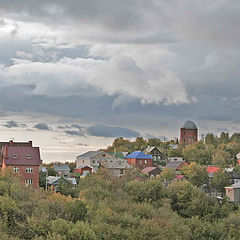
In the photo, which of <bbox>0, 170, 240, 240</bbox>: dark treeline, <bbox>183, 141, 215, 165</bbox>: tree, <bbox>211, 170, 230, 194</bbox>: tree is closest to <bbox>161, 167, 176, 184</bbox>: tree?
<bbox>211, 170, 230, 194</bbox>: tree

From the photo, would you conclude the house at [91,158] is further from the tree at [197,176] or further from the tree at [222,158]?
the tree at [222,158]

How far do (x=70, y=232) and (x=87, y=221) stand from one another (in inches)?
177

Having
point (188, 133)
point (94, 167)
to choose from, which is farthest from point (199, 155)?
point (188, 133)

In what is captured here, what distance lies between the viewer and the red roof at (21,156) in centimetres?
5322

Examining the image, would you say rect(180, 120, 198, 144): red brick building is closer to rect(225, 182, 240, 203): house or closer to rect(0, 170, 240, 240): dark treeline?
rect(225, 182, 240, 203): house

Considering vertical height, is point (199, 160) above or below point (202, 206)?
above

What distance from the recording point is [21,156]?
53719mm

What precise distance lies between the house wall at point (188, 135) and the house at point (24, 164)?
66156 mm

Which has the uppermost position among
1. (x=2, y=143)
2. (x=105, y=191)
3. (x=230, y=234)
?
(x=2, y=143)

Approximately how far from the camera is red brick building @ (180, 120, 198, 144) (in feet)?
378

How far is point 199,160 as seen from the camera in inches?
3366

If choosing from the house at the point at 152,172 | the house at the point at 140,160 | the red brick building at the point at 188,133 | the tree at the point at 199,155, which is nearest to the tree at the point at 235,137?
the red brick building at the point at 188,133

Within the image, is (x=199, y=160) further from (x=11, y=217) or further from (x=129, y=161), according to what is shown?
(x=11, y=217)

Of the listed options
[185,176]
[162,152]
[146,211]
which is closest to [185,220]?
[146,211]
